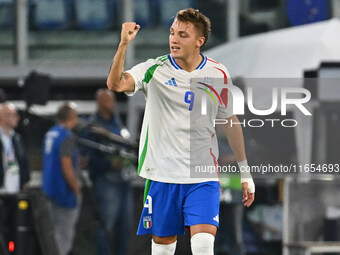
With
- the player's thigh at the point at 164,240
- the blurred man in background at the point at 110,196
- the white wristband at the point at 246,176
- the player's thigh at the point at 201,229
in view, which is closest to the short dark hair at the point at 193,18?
the white wristband at the point at 246,176

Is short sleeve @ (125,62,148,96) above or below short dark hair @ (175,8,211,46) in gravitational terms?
below

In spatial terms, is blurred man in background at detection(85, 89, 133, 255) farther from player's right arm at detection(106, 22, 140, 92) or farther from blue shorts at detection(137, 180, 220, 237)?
player's right arm at detection(106, 22, 140, 92)

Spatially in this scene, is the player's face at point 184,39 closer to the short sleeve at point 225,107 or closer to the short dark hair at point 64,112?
the short sleeve at point 225,107

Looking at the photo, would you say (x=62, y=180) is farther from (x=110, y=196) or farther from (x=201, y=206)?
(x=201, y=206)

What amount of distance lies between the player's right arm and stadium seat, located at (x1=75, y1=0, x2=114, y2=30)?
43.6 feet

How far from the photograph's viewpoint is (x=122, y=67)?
7.60 meters

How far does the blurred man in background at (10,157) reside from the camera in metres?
12.5

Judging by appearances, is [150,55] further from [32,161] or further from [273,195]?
[273,195]

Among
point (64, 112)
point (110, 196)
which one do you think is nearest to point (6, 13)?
point (64, 112)

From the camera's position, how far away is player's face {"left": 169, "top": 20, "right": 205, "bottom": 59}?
7934mm

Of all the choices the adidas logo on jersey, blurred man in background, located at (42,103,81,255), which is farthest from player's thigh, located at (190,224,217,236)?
blurred man in background, located at (42,103,81,255)

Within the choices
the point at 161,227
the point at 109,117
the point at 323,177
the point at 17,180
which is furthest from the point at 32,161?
the point at 161,227

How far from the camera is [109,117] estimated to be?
1410cm

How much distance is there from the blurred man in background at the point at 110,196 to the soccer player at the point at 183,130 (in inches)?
213
